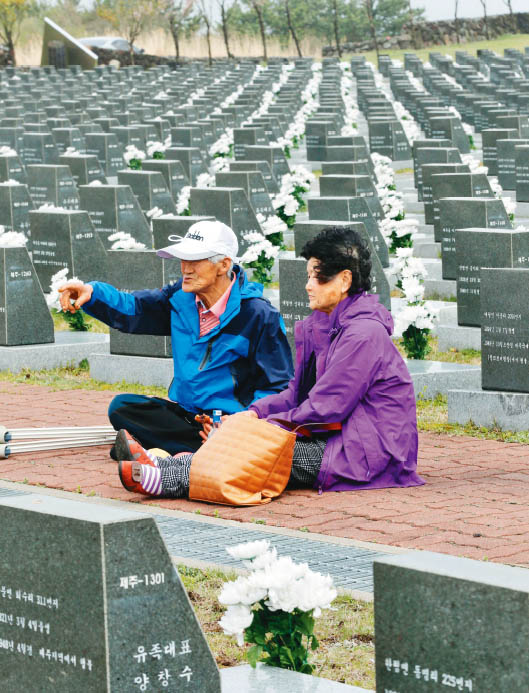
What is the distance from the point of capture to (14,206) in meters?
16.7

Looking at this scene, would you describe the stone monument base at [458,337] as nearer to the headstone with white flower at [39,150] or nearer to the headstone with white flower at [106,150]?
the headstone with white flower at [106,150]

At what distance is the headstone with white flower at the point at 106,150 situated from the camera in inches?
1027

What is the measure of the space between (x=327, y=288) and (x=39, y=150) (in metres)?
19.6

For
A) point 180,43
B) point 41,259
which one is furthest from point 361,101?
point 180,43

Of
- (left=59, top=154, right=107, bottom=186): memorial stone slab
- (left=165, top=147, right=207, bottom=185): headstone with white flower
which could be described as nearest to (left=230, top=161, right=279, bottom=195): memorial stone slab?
(left=165, top=147, right=207, bottom=185): headstone with white flower

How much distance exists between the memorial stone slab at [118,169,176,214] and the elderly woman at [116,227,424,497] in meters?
11.0

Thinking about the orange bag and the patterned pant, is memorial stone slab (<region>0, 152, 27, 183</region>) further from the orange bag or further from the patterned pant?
the orange bag

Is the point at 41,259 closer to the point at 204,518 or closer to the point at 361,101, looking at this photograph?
the point at 204,518

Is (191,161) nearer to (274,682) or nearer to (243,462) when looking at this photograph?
(243,462)

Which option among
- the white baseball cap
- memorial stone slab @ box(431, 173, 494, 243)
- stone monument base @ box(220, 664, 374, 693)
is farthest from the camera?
memorial stone slab @ box(431, 173, 494, 243)

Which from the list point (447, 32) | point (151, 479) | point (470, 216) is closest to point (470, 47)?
point (447, 32)

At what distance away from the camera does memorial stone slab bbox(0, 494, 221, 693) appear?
3.75m

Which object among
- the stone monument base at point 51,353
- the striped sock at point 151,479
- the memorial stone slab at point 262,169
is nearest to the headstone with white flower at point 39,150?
the memorial stone slab at point 262,169

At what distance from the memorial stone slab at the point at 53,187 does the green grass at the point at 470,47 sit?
49330 millimetres
